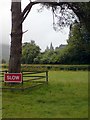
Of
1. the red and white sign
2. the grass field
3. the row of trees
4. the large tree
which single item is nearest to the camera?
the grass field

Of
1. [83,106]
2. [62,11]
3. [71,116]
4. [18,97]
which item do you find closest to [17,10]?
[62,11]

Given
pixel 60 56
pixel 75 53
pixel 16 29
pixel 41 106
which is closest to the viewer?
pixel 41 106

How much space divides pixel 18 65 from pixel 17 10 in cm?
303

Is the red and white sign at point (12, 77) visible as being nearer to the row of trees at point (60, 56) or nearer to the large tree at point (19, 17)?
the large tree at point (19, 17)

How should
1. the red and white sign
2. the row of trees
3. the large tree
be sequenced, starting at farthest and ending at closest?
the row of trees → the large tree → the red and white sign

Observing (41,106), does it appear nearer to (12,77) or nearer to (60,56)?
(12,77)

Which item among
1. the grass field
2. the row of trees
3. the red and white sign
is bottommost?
the grass field

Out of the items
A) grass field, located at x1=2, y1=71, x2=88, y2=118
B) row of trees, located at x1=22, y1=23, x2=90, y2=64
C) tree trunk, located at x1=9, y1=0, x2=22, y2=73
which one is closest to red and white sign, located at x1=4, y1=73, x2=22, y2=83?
grass field, located at x1=2, y1=71, x2=88, y2=118

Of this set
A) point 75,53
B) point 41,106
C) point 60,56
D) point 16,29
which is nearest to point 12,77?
point 41,106

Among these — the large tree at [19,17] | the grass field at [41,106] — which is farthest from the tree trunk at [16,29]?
the grass field at [41,106]

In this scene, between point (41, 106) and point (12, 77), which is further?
point (12, 77)

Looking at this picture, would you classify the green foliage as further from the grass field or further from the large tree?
the grass field

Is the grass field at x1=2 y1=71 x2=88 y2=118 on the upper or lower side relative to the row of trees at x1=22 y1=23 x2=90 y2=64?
lower

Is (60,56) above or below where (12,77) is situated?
above
